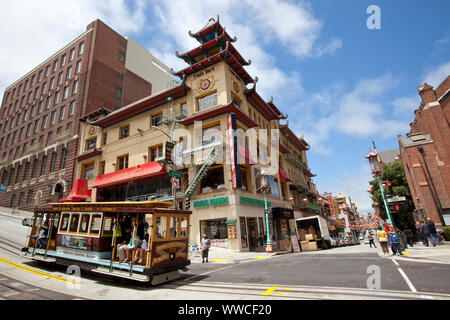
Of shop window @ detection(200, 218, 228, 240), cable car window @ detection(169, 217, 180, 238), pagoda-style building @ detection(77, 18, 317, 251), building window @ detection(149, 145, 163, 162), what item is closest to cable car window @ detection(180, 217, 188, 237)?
cable car window @ detection(169, 217, 180, 238)

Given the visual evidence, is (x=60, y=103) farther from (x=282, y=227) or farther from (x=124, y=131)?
(x=282, y=227)

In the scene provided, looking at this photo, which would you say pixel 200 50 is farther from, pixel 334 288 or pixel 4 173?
pixel 4 173

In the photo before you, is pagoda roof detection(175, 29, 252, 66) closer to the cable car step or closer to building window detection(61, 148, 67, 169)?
the cable car step

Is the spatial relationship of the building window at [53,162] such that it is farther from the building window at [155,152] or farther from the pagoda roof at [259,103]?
the pagoda roof at [259,103]

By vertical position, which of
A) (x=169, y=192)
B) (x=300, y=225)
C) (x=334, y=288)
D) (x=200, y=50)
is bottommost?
(x=334, y=288)

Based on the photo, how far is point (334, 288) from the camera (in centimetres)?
641

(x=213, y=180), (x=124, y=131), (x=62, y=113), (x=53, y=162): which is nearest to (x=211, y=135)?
(x=213, y=180)

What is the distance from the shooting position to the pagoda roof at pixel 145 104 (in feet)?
87.2

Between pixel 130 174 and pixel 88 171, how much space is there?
1084 cm

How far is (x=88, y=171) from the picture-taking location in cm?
3247

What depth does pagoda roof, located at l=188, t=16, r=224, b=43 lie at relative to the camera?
26.7 metres

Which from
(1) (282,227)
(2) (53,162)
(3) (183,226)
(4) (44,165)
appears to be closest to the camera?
(3) (183,226)

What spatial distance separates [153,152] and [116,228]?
1901 centimetres
